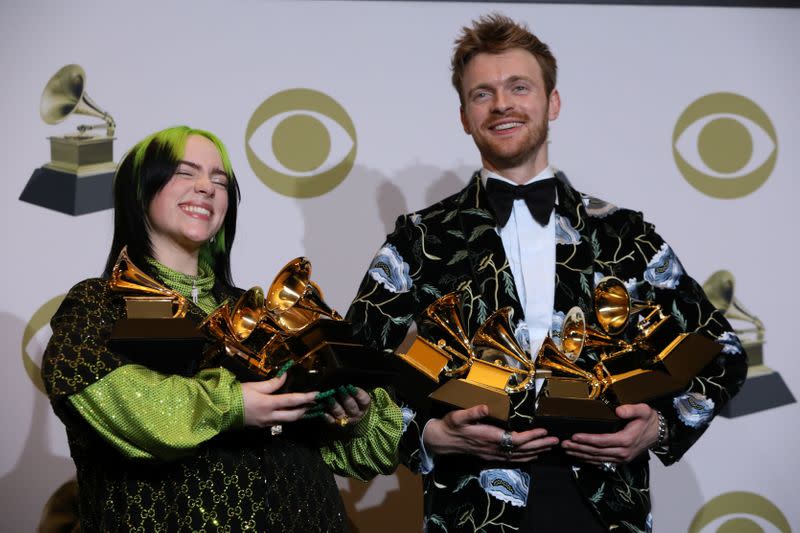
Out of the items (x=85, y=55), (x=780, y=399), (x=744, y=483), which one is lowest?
(x=744, y=483)

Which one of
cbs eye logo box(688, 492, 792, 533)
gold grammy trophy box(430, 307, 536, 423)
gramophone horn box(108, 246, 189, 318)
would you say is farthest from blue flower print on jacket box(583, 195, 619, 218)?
cbs eye logo box(688, 492, 792, 533)

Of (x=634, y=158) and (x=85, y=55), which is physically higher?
(x=85, y=55)

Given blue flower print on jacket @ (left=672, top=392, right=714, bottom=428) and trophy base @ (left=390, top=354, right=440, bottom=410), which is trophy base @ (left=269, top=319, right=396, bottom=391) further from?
blue flower print on jacket @ (left=672, top=392, right=714, bottom=428)

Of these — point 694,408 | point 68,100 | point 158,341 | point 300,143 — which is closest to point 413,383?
point 158,341

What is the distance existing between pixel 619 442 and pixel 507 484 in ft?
0.74

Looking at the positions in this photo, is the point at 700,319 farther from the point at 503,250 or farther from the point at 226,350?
the point at 226,350

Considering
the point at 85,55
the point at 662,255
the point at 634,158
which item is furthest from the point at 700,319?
the point at 85,55

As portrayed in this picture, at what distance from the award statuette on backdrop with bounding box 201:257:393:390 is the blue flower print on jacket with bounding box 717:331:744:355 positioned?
2.63 feet

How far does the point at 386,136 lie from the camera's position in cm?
278

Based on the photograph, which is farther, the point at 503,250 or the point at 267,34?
the point at 267,34

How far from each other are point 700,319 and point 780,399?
0.93 m

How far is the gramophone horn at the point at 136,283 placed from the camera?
1659 millimetres

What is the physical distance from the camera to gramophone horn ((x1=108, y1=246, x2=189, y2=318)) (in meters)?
1.66

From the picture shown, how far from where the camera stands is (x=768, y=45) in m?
2.97
